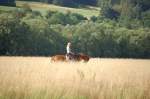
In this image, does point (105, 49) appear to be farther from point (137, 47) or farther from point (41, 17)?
point (41, 17)

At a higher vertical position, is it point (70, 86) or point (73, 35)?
point (70, 86)

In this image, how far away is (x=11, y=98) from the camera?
268 inches

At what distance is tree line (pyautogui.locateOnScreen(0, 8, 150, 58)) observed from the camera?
27453 millimetres

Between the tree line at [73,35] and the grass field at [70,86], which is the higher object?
the grass field at [70,86]

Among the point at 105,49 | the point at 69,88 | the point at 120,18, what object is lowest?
the point at 105,49

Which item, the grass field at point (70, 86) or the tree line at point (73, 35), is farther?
the tree line at point (73, 35)

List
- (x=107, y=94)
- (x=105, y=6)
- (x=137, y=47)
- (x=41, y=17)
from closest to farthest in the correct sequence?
(x=107, y=94)
(x=137, y=47)
(x=105, y=6)
(x=41, y=17)

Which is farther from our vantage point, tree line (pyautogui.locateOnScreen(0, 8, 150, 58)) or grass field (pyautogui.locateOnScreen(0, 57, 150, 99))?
tree line (pyautogui.locateOnScreen(0, 8, 150, 58))

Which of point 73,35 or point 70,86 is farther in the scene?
point 73,35

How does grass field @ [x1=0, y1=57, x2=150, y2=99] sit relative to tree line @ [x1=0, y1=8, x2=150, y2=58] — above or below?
Result: above

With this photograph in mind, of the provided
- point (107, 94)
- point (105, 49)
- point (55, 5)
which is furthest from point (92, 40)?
point (107, 94)

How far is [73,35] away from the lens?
32.8 m

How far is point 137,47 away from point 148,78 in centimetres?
1869

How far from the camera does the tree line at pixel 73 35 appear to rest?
90.1 feet
